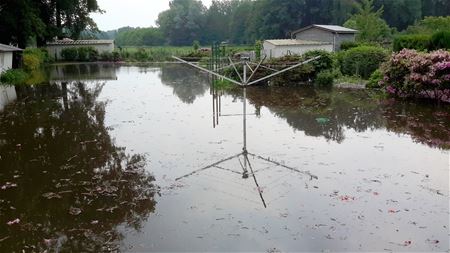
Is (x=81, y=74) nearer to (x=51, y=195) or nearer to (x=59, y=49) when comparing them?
(x=59, y=49)

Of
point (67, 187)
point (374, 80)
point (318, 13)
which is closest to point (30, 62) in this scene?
point (374, 80)

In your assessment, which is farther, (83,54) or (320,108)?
(83,54)

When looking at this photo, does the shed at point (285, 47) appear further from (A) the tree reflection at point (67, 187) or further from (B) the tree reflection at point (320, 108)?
(A) the tree reflection at point (67, 187)

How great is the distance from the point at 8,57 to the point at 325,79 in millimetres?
21320

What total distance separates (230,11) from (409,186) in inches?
3681

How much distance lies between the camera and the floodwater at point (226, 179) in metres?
6.46

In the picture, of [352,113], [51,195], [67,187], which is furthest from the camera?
[352,113]

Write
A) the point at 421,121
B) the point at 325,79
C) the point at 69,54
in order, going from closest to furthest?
the point at 421,121 < the point at 325,79 < the point at 69,54

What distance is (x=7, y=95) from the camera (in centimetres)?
2125

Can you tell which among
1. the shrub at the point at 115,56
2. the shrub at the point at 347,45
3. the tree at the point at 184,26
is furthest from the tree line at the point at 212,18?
the shrub at the point at 347,45

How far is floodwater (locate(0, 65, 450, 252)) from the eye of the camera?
254 inches

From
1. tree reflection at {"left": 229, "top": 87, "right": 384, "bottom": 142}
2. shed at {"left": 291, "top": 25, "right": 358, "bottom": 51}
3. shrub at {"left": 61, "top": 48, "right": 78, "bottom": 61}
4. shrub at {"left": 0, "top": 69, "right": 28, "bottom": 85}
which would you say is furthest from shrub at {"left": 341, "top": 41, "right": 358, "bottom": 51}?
shrub at {"left": 61, "top": 48, "right": 78, "bottom": 61}

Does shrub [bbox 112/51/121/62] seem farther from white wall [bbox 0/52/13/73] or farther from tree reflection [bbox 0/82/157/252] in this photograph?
tree reflection [bbox 0/82/157/252]

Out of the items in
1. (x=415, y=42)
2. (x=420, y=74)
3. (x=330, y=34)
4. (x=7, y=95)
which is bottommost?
(x=7, y=95)
